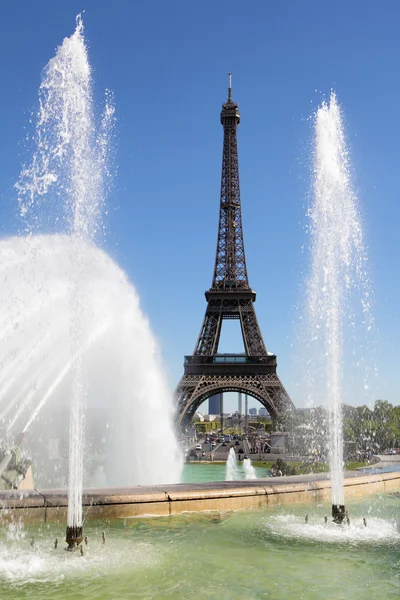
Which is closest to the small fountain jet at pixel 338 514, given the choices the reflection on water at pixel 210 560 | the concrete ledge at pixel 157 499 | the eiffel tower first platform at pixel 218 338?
the reflection on water at pixel 210 560

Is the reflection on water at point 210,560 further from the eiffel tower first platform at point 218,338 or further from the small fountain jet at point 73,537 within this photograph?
the eiffel tower first platform at point 218,338

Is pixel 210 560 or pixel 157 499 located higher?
pixel 157 499

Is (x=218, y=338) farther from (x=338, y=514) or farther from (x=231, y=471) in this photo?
(x=338, y=514)

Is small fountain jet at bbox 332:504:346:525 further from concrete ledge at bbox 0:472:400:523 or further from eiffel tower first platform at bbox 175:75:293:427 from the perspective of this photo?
eiffel tower first platform at bbox 175:75:293:427

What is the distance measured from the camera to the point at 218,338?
75.8 metres

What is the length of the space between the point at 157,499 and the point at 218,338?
63215 mm

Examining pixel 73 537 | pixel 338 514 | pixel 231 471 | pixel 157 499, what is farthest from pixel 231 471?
pixel 73 537

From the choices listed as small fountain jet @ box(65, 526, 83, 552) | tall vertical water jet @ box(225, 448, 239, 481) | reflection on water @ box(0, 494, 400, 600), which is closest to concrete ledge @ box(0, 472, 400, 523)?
reflection on water @ box(0, 494, 400, 600)

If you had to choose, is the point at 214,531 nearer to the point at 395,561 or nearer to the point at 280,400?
the point at 395,561

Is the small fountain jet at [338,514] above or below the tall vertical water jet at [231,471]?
above

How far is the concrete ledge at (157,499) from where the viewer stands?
11.8 m

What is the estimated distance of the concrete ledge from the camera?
11797 millimetres

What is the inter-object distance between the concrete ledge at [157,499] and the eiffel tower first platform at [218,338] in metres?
47.2

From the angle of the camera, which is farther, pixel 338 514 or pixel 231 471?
pixel 231 471
